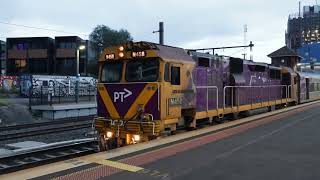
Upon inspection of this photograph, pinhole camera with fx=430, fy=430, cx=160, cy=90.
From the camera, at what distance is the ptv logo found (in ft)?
39.5

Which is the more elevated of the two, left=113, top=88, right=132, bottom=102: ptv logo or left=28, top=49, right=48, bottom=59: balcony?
left=28, top=49, right=48, bottom=59: balcony

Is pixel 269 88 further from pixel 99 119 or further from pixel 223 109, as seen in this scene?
pixel 99 119

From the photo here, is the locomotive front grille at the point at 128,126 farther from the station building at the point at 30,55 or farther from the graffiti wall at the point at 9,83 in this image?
the station building at the point at 30,55

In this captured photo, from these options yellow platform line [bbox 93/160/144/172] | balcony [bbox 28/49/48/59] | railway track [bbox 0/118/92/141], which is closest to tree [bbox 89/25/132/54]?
balcony [bbox 28/49/48/59]

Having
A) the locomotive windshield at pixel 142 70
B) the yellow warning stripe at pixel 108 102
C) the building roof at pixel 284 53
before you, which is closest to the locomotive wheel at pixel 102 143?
the yellow warning stripe at pixel 108 102

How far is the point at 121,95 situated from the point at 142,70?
3.12ft

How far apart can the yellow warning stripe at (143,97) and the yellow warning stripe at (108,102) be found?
50 cm

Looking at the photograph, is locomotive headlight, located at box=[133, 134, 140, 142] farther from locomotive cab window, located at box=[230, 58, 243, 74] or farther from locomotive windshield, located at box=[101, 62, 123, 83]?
locomotive cab window, located at box=[230, 58, 243, 74]

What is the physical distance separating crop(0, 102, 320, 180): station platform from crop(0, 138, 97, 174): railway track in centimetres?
326

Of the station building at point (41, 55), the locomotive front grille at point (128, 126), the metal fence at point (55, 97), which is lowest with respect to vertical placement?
the locomotive front grille at point (128, 126)

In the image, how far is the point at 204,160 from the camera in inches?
337

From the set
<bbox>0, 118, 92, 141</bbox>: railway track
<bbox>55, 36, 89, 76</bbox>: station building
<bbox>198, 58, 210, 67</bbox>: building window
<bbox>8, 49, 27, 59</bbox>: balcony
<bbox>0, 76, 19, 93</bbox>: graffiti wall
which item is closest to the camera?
<bbox>198, 58, 210, 67</bbox>: building window

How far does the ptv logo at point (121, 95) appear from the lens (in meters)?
12.0

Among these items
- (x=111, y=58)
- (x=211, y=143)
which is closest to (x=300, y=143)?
(x=211, y=143)
